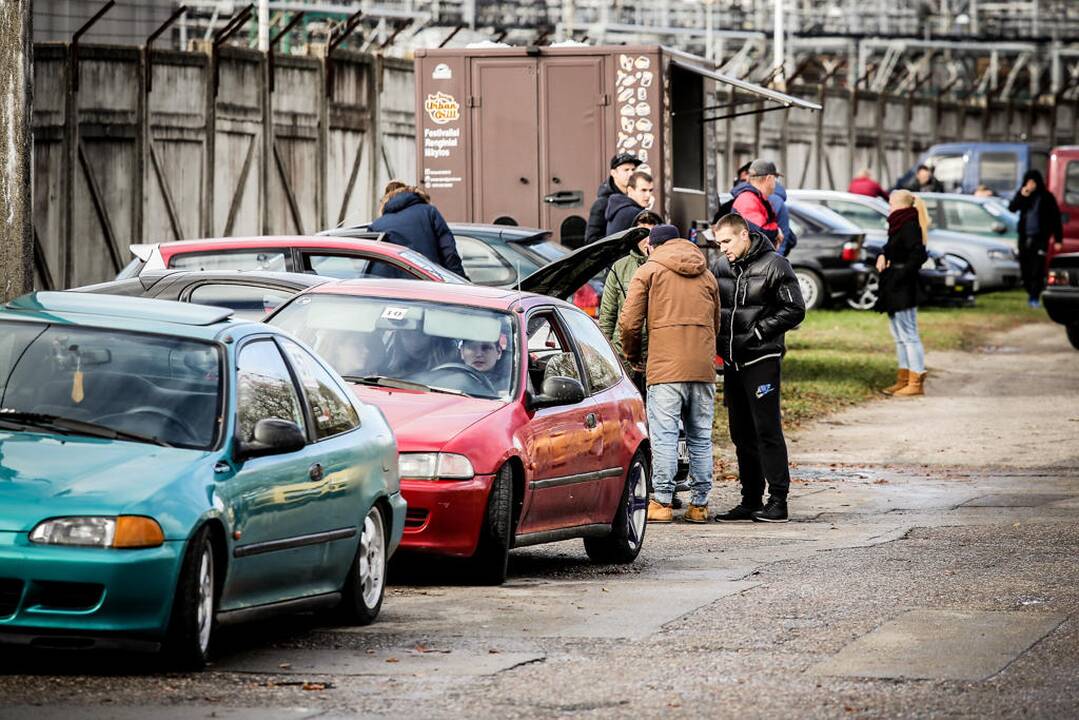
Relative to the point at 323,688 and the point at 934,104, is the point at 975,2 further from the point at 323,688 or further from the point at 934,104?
the point at 323,688

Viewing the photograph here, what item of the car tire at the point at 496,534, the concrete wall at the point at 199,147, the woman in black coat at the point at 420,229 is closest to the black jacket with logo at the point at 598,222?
the woman in black coat at the point at 420,229

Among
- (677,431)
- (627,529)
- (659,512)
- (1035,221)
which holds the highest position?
(677,431)

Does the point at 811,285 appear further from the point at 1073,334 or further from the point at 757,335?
the point at 757,335

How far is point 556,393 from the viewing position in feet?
36.2

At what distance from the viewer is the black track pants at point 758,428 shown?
13906 millimetres

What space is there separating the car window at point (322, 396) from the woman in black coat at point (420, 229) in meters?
7.76

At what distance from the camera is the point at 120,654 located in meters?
8.20

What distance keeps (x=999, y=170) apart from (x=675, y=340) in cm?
3305

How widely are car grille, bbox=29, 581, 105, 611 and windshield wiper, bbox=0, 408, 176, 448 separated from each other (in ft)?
2.58

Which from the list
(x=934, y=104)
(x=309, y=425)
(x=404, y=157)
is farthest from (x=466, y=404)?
(x=934, y=104)

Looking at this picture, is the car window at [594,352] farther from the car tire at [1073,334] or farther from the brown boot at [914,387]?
the car tire at [1073,334]

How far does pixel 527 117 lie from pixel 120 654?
44.3 feet

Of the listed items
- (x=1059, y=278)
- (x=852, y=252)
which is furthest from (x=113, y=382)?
(x=852, y=252)

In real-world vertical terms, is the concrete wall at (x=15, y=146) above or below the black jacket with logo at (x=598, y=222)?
above
